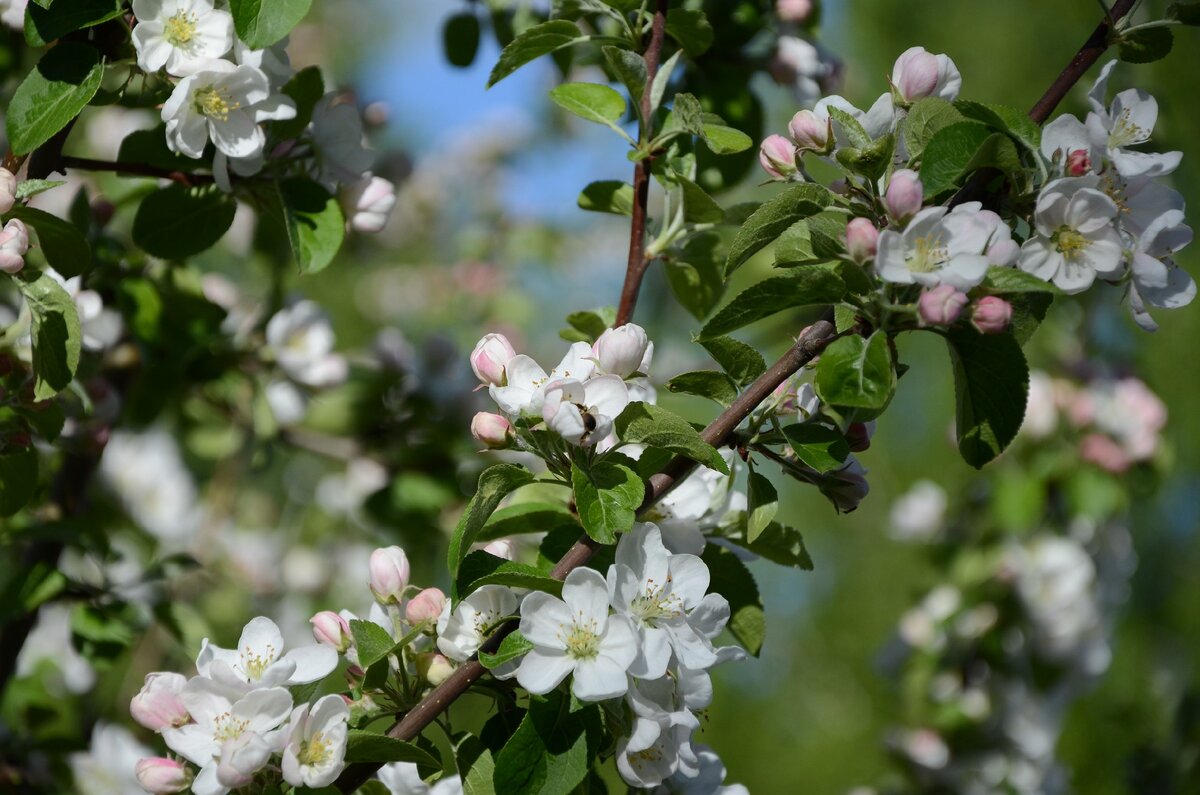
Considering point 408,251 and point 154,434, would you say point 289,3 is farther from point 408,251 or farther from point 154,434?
point 408,251

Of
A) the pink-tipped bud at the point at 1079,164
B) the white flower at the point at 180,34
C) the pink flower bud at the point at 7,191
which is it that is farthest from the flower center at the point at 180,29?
the pink-tipped bud at the point at 1079,164

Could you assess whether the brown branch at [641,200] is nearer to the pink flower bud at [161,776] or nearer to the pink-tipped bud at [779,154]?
the pink-tipped bud at [779,154]

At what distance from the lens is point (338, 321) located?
460 cm

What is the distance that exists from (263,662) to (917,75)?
0.75 m

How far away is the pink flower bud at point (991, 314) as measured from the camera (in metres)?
0.81

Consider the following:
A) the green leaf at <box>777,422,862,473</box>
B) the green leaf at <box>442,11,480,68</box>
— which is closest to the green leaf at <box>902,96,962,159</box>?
the green leaf at <box>777,422,862,473</box>

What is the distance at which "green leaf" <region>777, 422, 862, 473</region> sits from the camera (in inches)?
34.3

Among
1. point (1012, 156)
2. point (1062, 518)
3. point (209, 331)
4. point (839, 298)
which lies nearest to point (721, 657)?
point (839, 298)

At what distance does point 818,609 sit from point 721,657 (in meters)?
6.48

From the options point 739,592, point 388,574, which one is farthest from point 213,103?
point 739,592

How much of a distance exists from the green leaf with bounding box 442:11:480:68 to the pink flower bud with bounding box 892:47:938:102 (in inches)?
31.6

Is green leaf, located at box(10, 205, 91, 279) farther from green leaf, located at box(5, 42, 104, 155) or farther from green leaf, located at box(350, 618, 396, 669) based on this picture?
green leaf, located at box(350, 618, 396, 669)

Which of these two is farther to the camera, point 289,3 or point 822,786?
point 822,786

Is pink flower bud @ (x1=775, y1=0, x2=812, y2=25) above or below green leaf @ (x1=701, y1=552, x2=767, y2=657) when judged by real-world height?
above
